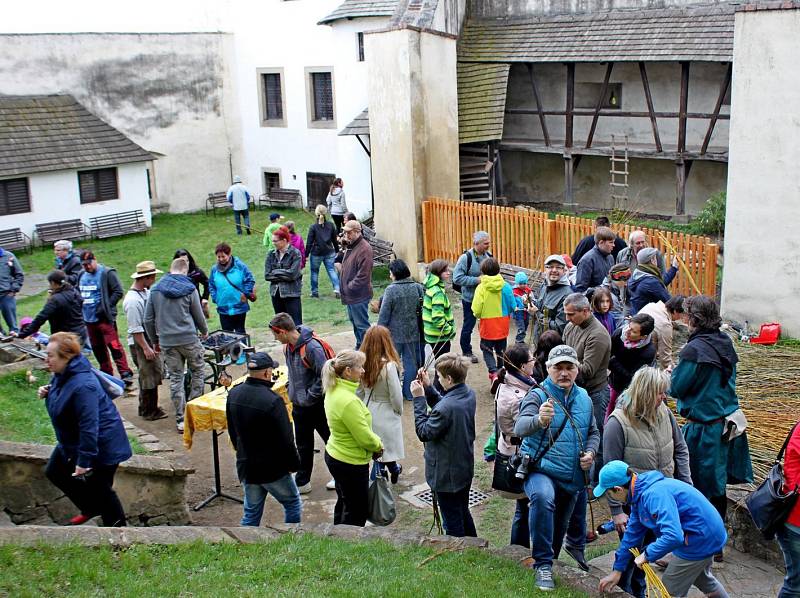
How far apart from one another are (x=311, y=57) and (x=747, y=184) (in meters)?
16.1

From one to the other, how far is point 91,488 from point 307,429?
1975mm

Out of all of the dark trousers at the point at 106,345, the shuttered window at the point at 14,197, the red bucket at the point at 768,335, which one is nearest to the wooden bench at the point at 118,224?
the shuttered window at the point at 14,197

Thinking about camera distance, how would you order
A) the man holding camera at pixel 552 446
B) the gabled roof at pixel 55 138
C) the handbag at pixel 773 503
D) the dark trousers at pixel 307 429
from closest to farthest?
the handbag at pixel 773 503 < the man holding camera at pixel 552 446 < the dark trousers at pixel 307 429 < the gabled roof at pixel 55 138

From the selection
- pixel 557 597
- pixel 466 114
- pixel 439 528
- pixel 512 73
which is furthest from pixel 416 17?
pixel 557 597

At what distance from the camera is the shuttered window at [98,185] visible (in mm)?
23016

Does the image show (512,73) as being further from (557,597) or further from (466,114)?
(557,597)

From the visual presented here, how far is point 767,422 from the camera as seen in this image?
8.06 m

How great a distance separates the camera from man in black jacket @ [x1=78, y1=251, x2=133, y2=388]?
10648mm

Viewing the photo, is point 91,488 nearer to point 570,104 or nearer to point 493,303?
point 493,303

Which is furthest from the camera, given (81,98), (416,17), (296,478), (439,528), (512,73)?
(81,98)

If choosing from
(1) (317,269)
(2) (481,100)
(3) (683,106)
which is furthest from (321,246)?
(3) (683,106)

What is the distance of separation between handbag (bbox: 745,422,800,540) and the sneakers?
1288mm

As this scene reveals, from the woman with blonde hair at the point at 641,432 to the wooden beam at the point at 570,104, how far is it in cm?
1598

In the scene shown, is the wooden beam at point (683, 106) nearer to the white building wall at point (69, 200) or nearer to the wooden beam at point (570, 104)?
the wooden beam at point (570, 104)
